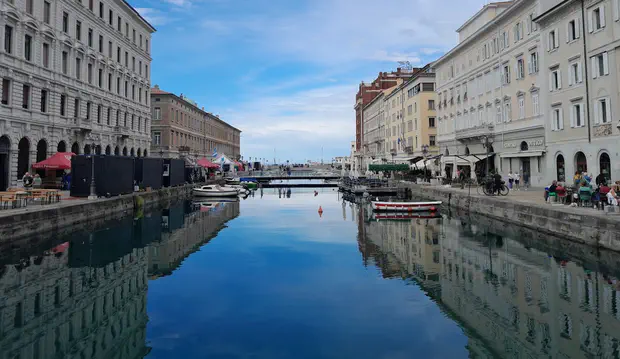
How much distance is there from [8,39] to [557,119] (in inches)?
1774

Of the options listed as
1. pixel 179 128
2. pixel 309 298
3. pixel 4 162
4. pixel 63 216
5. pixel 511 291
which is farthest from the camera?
pixel 179 128

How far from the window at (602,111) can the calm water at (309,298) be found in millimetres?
11395

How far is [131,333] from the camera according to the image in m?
10.5

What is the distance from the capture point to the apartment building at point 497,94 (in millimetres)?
36969

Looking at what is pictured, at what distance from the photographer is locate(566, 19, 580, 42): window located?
30234 millimetres

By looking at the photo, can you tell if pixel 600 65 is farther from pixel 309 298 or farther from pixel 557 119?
pixel 309 298

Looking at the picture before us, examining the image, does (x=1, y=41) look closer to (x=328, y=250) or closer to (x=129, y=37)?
(x=129, y=37)

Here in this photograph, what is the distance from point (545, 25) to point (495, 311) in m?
31.2

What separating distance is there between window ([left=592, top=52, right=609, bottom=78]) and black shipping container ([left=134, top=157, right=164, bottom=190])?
4041 centimetres

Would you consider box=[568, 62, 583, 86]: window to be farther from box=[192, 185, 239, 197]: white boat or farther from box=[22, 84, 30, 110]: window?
box=[22, 84, 30, 110]: window

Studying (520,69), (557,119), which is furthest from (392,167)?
(557,119)

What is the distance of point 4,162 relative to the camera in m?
32.7

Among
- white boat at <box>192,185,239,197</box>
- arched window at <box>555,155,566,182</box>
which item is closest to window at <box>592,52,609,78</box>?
arched window at <box>555,155,566,182</box>

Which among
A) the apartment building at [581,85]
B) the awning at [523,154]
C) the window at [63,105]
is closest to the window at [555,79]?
the apartment building at [581,85]
